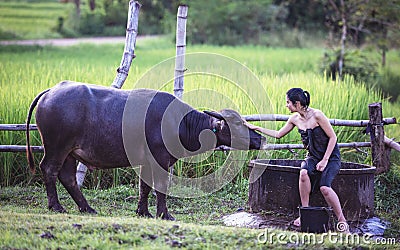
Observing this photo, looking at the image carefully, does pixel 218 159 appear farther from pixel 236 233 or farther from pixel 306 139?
pixel 236 233

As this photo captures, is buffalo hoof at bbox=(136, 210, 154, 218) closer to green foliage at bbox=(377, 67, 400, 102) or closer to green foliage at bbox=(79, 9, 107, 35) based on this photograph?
green foliage at bbox=(377, 67, 400, 102)

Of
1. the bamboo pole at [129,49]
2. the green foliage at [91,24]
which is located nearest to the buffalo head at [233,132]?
the bamboo pole at [129,49]

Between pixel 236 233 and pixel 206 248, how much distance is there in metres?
0.43

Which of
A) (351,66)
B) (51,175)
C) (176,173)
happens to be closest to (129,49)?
(176,173)

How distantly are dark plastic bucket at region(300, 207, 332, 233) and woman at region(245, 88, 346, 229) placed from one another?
0.84 feet

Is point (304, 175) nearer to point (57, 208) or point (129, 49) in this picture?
point (57, 208)

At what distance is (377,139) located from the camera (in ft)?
23.1

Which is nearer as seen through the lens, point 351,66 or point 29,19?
point 351,66

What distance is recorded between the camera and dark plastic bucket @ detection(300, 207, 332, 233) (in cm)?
549

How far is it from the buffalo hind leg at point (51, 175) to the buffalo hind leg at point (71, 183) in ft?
0.31

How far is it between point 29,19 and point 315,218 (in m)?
23.0

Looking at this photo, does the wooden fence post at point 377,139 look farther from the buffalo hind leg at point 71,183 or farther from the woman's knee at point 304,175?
the buffalo hind leg at point 71,183

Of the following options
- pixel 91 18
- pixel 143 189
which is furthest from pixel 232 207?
pixel 91 18

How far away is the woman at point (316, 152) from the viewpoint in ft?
18.8
